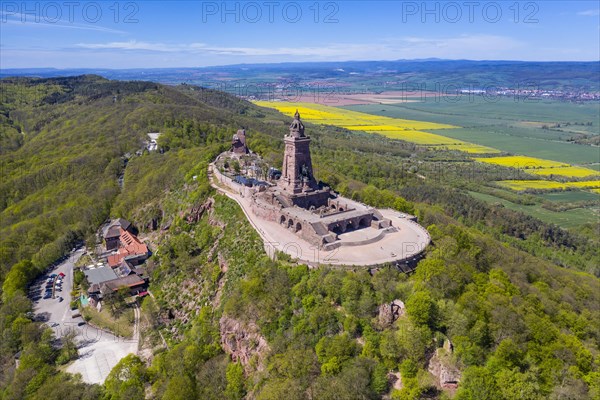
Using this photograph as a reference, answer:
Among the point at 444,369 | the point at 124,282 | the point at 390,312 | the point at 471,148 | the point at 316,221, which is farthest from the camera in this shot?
the point at 471,148

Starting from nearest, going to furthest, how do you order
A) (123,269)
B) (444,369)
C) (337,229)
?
(444,369) → (337,229) → (123,269)

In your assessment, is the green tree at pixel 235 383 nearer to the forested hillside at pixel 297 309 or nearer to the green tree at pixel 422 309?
the forested hillside at pixel 297 309

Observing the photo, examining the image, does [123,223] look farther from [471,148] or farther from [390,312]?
[471,148]

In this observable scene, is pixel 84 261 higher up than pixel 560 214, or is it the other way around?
pixel 560 214

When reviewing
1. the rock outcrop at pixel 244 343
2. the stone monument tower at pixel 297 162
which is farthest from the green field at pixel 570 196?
the rock outcrop at pixel 244 343

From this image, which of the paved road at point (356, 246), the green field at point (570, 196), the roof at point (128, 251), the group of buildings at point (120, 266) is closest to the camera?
the paved road at point (356, 246)

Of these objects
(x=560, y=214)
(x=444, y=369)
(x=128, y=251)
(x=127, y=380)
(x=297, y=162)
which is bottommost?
(x=127, y=380)

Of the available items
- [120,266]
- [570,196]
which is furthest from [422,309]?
[570,196]

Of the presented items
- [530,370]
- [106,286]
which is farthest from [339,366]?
[106,286]
